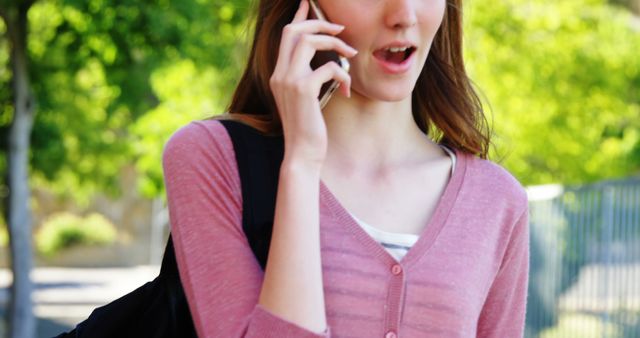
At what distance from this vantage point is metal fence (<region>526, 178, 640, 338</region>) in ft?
33.3

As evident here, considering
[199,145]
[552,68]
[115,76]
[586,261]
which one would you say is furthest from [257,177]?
[552,68]

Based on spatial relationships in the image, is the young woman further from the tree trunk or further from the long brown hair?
the tree trunk

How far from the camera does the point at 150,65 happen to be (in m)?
14.4

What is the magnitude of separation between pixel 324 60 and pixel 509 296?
0.66 meters

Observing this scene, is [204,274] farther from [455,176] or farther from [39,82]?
[39,82]

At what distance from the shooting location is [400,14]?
8.31 ft

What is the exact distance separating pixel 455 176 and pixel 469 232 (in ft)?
0.52

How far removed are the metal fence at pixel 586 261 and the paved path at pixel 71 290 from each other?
26.4ft

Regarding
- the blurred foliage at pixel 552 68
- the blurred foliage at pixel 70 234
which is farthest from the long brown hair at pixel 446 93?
the blurred foliage at pixel 70 234

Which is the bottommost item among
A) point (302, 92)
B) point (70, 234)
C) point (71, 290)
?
point (71, 290)

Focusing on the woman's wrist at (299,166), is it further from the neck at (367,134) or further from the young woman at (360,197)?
the neck at (367,134)

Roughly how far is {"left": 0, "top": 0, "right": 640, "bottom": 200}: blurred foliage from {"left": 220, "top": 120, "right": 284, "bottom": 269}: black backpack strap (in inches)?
435

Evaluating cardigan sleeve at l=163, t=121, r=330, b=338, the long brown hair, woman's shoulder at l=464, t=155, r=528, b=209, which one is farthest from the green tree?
cardigan sleeve at l=163, t=121, r=330, b=338

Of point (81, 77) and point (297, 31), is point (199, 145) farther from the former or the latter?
point (81, 77)
